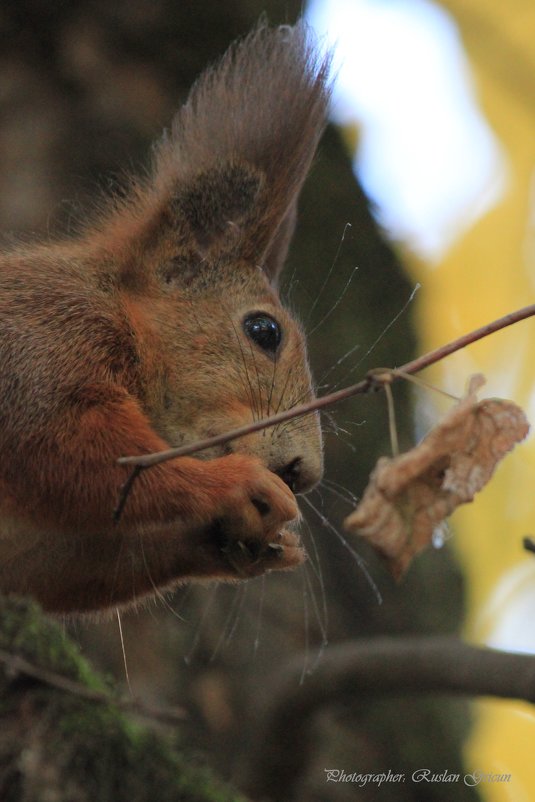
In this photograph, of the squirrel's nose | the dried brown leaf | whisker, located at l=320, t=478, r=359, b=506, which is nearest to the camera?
A: the dried brown leaf

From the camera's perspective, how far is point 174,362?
2.76m

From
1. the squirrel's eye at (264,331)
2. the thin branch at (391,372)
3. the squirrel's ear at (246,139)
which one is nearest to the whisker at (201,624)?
the squirrel's eye at (264,331)

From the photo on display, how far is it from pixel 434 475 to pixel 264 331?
1.34 m

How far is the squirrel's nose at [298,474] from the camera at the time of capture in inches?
98.9

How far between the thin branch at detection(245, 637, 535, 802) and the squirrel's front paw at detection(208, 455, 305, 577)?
572 millimetres

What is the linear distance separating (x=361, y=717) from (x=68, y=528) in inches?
73.6

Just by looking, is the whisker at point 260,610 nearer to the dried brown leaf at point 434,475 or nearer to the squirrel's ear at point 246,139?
the squirrel's ear at point 246,139

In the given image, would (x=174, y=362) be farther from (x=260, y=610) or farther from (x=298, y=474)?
(x=260, y=610)

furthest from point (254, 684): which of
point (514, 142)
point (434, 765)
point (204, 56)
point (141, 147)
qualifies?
point (514, 142)

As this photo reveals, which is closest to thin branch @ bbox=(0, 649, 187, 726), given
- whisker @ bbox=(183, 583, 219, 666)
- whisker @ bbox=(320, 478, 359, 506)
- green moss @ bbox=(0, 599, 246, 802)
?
green moss @ bbox=(0, 599, 246, 802)

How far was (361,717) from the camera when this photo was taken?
386cm

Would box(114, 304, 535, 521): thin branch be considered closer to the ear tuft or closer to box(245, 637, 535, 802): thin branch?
box(245, 637, 535, 802): thin branch

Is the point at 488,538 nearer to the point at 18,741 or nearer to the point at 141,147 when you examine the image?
the point at 141,147

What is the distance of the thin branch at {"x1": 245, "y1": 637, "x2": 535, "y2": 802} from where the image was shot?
2655 millimetres
